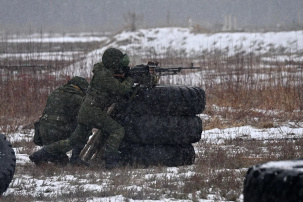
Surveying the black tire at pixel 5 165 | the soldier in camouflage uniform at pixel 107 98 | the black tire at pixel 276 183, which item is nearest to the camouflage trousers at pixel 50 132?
the soldier in camouflage uniform at pixel 107 98

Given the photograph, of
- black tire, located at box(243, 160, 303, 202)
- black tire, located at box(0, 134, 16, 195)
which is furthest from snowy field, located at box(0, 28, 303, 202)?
black tire, located at box(243, 160, 303, 202)

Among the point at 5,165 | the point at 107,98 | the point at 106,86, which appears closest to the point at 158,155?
the point at 107,98

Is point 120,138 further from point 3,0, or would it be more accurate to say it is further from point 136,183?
point 3,0

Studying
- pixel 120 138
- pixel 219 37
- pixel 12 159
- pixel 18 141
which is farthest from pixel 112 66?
pixel 219 37

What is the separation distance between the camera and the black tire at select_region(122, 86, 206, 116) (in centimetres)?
712

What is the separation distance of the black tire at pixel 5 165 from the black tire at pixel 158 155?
1993mm

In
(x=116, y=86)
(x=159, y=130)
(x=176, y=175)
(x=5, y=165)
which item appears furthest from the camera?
(x=159, y=130)

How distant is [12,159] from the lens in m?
5.59

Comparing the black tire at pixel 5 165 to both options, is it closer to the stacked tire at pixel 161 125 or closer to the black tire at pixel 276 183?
the stacked tire at pixel 161 125

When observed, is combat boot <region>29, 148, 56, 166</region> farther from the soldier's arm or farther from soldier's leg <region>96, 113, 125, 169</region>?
the soldier's arm

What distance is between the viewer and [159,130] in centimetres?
709

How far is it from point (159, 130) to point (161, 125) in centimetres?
7

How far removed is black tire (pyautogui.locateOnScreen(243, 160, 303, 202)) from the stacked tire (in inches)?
145

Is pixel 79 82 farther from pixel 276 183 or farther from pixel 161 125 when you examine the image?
pixel 276 183
